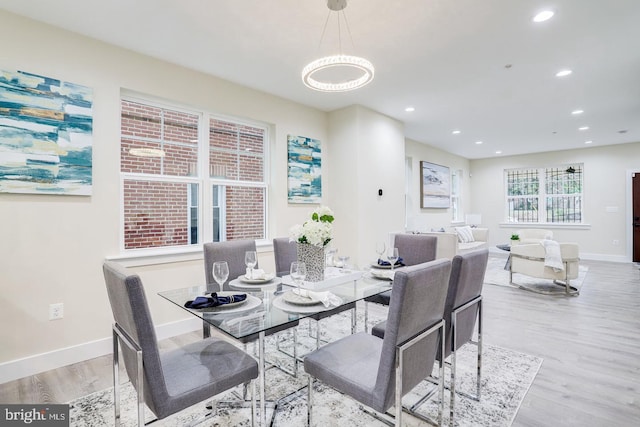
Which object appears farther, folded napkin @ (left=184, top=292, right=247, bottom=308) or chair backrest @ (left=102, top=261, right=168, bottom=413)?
folded napkin @ (left=184, top=292, right=247, bottom=308)

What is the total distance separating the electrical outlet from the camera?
250 cm

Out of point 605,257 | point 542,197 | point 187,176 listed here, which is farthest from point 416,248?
point 542,197

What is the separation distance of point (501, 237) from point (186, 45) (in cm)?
895

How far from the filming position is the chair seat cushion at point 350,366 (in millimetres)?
1391

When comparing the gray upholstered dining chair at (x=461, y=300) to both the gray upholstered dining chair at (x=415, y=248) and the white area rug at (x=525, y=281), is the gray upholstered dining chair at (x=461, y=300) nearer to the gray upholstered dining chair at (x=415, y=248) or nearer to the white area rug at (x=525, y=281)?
the gray upholstered dining chair at (x=415, y=248)

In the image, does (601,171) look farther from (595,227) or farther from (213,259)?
(213,259)

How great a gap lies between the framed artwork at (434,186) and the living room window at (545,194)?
90.2 inches

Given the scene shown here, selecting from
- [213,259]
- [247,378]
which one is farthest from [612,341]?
[213,259]

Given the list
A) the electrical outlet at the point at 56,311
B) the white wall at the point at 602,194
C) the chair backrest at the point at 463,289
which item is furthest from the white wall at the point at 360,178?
the white wall at the point at 602,194

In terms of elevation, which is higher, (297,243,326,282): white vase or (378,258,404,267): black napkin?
(297,243,326,282): white vase

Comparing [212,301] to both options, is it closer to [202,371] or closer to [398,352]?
[202,371]

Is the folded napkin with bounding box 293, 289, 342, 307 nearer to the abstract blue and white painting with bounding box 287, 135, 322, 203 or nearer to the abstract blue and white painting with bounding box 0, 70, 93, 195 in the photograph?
the abstract blue and white painting with bounding box 0, 70, 93, 195

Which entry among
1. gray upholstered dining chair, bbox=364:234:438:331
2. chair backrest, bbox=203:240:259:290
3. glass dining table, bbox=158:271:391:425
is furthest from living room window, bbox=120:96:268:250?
gray upholstered dining chair, bbox=364:234:438:331

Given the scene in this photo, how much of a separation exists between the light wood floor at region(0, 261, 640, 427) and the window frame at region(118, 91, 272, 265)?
2.88 ft
